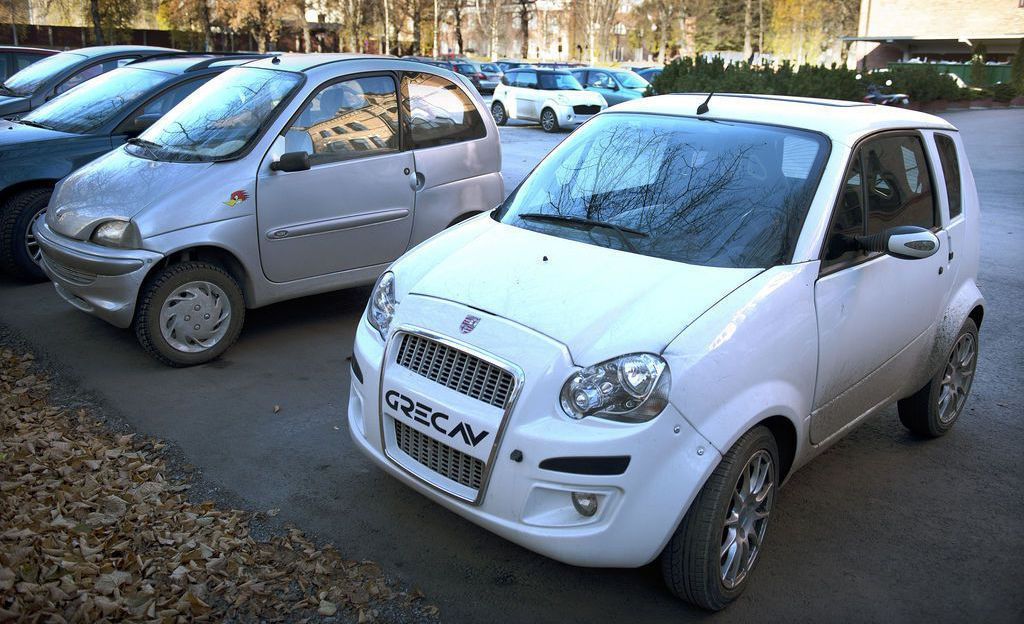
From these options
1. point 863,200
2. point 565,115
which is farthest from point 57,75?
point 565,115

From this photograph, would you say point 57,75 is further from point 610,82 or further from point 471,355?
point 610,82

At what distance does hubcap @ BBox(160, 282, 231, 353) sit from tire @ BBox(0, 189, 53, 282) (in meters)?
2.74

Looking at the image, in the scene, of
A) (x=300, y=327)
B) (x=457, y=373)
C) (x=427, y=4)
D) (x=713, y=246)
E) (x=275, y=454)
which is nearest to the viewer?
(x=457, y=373)

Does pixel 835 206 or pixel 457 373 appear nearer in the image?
pixel 457 373

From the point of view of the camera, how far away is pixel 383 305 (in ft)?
13.4

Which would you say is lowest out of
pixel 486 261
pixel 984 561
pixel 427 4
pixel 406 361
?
pixel 984 561

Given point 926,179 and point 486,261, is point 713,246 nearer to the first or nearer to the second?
point 486,261

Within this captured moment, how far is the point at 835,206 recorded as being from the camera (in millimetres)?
3984

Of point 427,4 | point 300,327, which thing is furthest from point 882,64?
point 300,327

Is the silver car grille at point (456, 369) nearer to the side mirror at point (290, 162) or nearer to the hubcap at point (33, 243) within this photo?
the side mirror at point (290, 162)

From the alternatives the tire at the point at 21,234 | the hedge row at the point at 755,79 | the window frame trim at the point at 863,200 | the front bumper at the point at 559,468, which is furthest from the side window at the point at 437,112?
the hedge row at the point at 755,79

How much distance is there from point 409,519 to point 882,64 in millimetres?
66163

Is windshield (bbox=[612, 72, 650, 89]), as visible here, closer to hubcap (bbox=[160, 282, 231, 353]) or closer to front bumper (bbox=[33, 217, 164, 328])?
hubcap (bbox=[160, 282, 231, 353])

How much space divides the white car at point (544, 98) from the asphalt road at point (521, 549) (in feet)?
57.1
